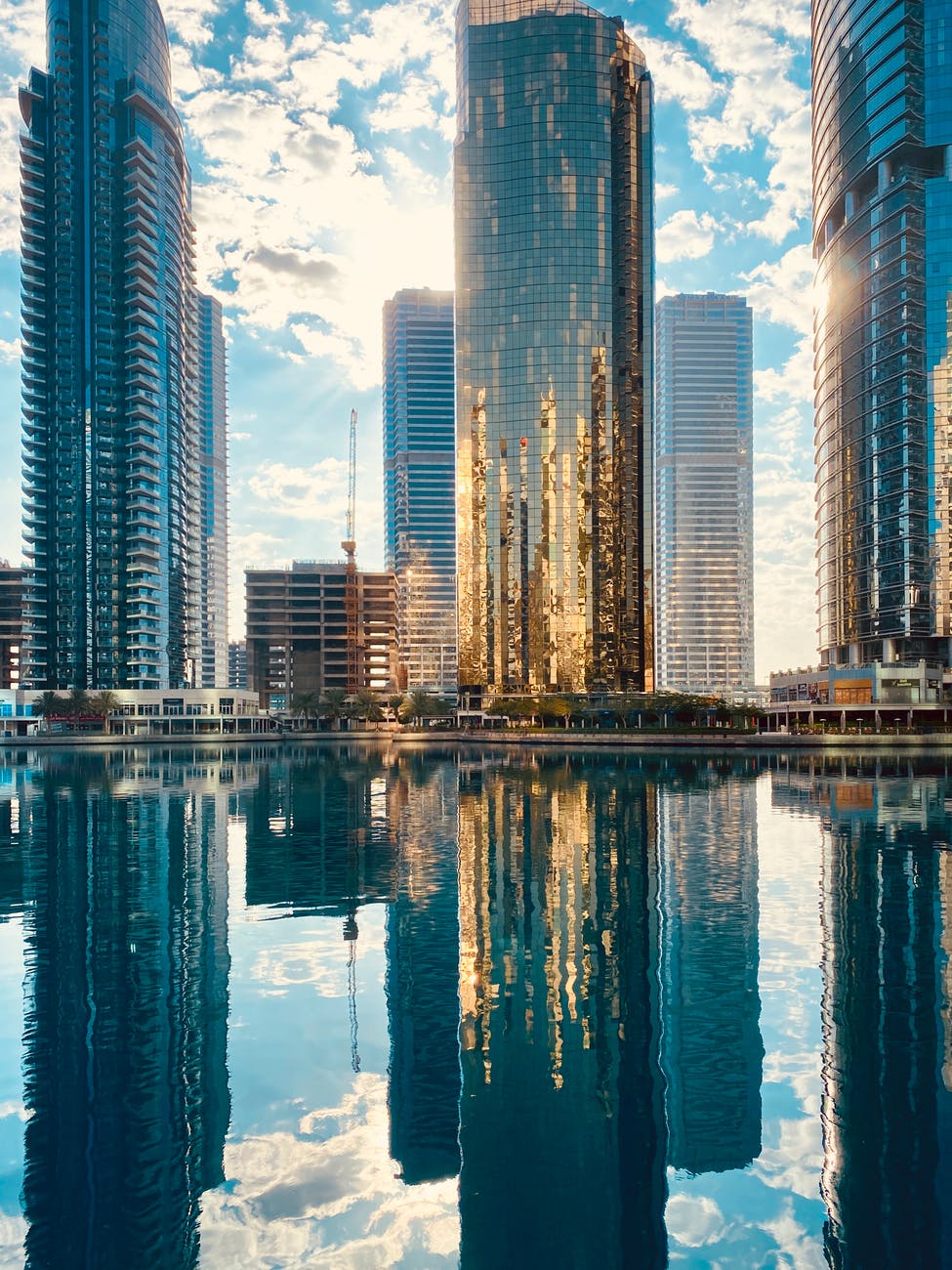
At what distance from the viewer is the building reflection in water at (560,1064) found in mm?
16188

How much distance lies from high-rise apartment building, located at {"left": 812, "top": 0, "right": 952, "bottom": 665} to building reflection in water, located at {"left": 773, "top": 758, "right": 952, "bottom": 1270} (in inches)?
5152

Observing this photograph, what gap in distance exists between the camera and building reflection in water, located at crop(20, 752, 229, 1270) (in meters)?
16.2

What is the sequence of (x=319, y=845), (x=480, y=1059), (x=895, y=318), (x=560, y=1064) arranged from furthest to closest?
1. (x=895, y=318)
2. (x=319, y=845)
3. (x=480, y=1059)
4. (x=560, y=1064)

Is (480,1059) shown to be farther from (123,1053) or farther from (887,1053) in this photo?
(887,1053)

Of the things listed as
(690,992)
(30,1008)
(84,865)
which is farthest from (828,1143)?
(84,865)

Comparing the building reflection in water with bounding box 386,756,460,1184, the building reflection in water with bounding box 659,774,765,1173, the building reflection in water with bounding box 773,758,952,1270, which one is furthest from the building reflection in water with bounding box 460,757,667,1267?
the building reflection in water with bounding box 773,758,952,1270

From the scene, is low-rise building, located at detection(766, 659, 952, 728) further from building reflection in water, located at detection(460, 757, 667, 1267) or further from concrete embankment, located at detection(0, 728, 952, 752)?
building reflection in water, located at detection(460, 757, 667, 1267)

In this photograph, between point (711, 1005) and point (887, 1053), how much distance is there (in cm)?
483

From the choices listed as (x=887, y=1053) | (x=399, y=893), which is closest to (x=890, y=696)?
(x=399, y=893)

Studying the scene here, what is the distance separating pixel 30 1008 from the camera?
26.4 metres

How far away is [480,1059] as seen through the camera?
22656mm

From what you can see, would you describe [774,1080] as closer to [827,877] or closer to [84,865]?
[827,877]

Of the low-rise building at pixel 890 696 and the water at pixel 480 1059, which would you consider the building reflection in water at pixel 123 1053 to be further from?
the low-rise building at pixel 890 696

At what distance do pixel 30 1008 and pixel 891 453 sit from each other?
17625 cm
